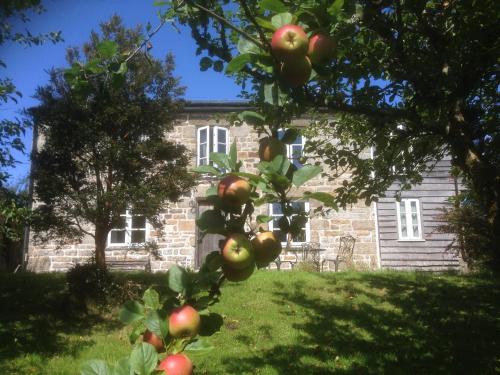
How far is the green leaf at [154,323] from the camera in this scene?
0.96 meters

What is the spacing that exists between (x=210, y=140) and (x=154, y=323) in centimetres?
1297

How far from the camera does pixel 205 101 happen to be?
45.8 feet

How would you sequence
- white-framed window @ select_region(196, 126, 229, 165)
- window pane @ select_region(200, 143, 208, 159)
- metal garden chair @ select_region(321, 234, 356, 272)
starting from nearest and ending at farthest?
1. metal garden chair @ select_region(321, 234, 356, 272)
2. white-framed window @ select_region(196, 126, 229, 165)
3. window pane @ select_region(200, 143, 208, 159)

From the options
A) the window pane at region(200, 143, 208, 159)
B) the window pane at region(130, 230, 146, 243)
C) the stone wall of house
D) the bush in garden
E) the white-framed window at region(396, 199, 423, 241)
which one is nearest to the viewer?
the bush in garden

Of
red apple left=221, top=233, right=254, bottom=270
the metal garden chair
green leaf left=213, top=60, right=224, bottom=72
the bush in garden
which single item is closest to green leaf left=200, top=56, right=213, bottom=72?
green leaf left=213, top=60, right=224, bottom=72

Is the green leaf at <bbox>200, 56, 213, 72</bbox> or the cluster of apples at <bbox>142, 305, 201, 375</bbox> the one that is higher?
the green leaf at <bbox>200, 56, 213, 72</bbox>

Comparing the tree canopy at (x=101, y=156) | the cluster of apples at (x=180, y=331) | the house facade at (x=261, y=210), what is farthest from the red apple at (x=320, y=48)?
the house facade at (x=261, y=210)

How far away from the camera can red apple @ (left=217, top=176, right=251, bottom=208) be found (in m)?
1.06

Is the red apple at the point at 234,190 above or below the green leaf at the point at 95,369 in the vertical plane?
above

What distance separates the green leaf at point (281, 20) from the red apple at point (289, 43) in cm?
5

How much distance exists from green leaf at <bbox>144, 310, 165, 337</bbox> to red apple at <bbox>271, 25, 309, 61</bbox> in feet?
2.44

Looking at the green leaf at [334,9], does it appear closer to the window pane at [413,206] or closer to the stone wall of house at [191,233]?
the stone wall of house at [191,233]

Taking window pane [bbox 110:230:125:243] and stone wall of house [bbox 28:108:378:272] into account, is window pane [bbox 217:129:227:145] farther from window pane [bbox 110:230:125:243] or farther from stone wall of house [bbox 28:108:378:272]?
window pane [bbox 110:230:125:243]

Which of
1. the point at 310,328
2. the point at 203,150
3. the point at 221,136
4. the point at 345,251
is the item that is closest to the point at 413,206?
the point at 345,251
